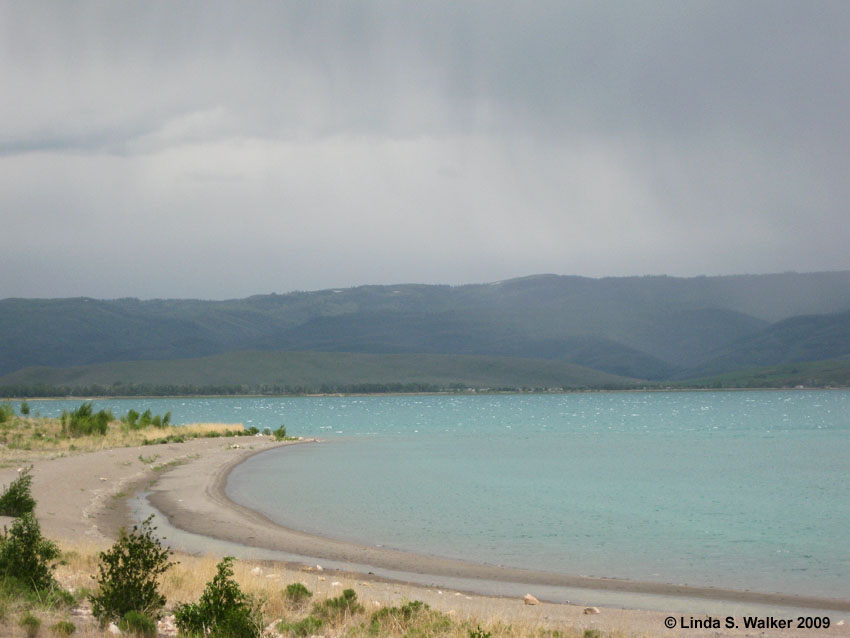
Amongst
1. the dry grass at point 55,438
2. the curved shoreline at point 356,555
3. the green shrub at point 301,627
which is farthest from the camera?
the dry grass at point 55,438

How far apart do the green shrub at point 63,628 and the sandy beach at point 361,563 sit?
4.61 m

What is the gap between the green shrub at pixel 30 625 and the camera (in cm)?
902

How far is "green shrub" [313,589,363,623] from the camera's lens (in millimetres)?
10938

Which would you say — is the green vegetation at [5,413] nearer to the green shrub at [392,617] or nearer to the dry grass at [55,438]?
the dry grass at [55,438]

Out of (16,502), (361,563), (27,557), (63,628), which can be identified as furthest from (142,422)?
(63,628)

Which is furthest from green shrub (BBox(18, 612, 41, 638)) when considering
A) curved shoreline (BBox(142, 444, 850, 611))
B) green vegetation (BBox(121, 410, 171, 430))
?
green vegetation (BBox(121, 410, 171, 430))

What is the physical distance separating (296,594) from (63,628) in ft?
11.0

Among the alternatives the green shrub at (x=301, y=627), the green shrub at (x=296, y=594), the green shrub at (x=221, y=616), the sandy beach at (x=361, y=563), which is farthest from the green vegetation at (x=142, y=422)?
the green shrub at (x=221, y=616)

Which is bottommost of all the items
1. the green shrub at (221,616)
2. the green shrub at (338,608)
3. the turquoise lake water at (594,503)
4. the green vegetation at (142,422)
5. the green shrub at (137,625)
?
the turquoise lake water at (594,503)

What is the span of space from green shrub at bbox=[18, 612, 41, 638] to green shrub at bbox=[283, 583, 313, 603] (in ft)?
11.1

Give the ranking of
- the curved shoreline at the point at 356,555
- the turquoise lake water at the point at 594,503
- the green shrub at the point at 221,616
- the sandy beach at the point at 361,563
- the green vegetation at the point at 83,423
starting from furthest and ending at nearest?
the green vegetation at the point at 83,423 < the turquoise lake water at the point at 594,503 < the curved shoreline at the point at 356,555 < the sandy beach at the point at 361,563 < the green shrub at the point at 221,616

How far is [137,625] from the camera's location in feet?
31.0

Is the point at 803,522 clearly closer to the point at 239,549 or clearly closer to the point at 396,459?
the point at 239,549

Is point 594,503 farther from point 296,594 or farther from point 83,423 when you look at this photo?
point 83,423
